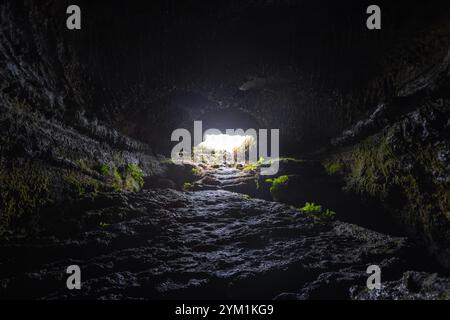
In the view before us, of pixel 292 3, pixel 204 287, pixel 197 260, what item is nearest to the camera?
pixel 204 287

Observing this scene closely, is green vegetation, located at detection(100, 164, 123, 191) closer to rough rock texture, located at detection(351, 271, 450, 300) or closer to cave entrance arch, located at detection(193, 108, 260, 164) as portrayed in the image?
rough rock texture, located at detection(351, 271, 450, 300)

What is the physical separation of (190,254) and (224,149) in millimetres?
12718

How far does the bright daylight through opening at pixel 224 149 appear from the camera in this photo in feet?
46.0

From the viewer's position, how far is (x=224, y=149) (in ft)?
56.7

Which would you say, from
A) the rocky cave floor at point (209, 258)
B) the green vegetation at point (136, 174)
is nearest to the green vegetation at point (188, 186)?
the green vegetation at point (136, 174)

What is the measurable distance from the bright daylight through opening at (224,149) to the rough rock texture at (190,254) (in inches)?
295

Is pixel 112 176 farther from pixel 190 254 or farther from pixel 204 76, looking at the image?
pixel 204 76

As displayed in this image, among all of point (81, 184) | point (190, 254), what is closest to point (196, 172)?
point (81, 184)

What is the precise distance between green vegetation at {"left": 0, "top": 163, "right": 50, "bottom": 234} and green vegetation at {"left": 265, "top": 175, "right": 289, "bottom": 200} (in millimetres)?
5184

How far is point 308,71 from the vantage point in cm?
770

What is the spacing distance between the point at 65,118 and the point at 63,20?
6.44 ft
